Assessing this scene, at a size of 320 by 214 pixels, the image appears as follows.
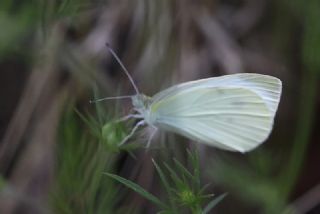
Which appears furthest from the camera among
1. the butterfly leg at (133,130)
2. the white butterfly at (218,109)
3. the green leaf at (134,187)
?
the white butterfly at (218,109)

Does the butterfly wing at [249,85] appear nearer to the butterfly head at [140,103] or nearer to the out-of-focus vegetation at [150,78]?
the butterfly head at [140,103]

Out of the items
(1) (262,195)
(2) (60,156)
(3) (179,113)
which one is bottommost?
(1) (262,195)

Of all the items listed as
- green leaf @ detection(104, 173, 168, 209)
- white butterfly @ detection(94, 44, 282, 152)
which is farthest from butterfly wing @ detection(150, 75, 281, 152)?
green leaf @ detection(104, 173, 168, 209)

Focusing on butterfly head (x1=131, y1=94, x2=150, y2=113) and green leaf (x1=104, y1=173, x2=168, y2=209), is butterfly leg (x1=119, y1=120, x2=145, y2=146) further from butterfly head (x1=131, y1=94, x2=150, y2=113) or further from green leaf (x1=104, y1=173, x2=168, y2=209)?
green leaf (x1=104, y1=173, x2=168, y2=209)

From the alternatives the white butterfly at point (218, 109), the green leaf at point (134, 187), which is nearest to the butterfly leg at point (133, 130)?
the white butterfly at point (218, 109)

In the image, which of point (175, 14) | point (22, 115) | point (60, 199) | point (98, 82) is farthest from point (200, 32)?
point (60, 199)

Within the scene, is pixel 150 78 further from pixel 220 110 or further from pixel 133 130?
pixel 133 130

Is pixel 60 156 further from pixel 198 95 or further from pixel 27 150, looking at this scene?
pixel 27 150
